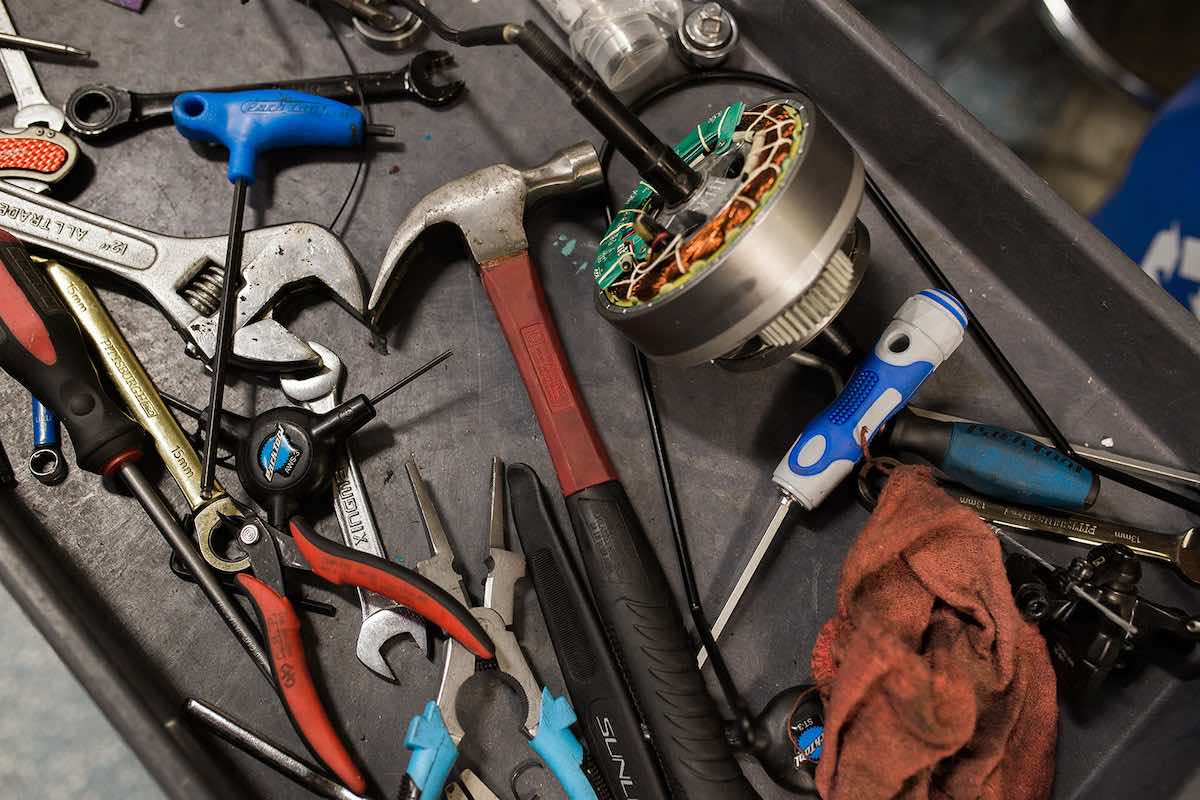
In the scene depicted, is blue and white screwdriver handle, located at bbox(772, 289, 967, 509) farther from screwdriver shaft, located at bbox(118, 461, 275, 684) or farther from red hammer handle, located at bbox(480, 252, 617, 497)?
screwdriver shaft, located at bbox(118, 461, 275, 684)

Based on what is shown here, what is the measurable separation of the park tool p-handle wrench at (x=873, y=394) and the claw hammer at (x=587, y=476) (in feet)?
0.54

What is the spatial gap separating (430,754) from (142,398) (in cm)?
45

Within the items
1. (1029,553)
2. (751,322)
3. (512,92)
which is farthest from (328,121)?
(1029,553)

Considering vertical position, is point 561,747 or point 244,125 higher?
point 244,125

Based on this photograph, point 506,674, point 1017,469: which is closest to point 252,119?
point 506,674

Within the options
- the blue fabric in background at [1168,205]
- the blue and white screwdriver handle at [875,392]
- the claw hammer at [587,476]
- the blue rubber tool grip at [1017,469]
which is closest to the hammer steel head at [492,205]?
the claw hammer at [587,476]

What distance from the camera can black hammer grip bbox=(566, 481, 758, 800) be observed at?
74cm

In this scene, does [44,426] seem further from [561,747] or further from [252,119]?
[561,747]

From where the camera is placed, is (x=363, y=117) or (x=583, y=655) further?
(x=363, y=117)

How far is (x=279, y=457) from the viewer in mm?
789

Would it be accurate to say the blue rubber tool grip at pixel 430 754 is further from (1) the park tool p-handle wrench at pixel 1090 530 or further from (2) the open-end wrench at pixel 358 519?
(1) the park tool p-handle wrench at pixel 1090 530

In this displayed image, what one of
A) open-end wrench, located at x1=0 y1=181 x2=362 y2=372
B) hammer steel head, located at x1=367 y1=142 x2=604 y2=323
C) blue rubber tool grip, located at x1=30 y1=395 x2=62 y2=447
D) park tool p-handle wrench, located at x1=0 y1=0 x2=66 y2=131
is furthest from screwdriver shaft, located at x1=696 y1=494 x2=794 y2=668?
park tool p-handle wrench, located at x1=0 y1=0 x2=66 y2=131

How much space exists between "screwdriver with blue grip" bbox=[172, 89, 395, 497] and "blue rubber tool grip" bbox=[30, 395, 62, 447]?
184mm

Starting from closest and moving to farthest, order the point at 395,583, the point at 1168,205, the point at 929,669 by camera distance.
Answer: the point at 929,669
the point at 395,583
the point at 1168,205
